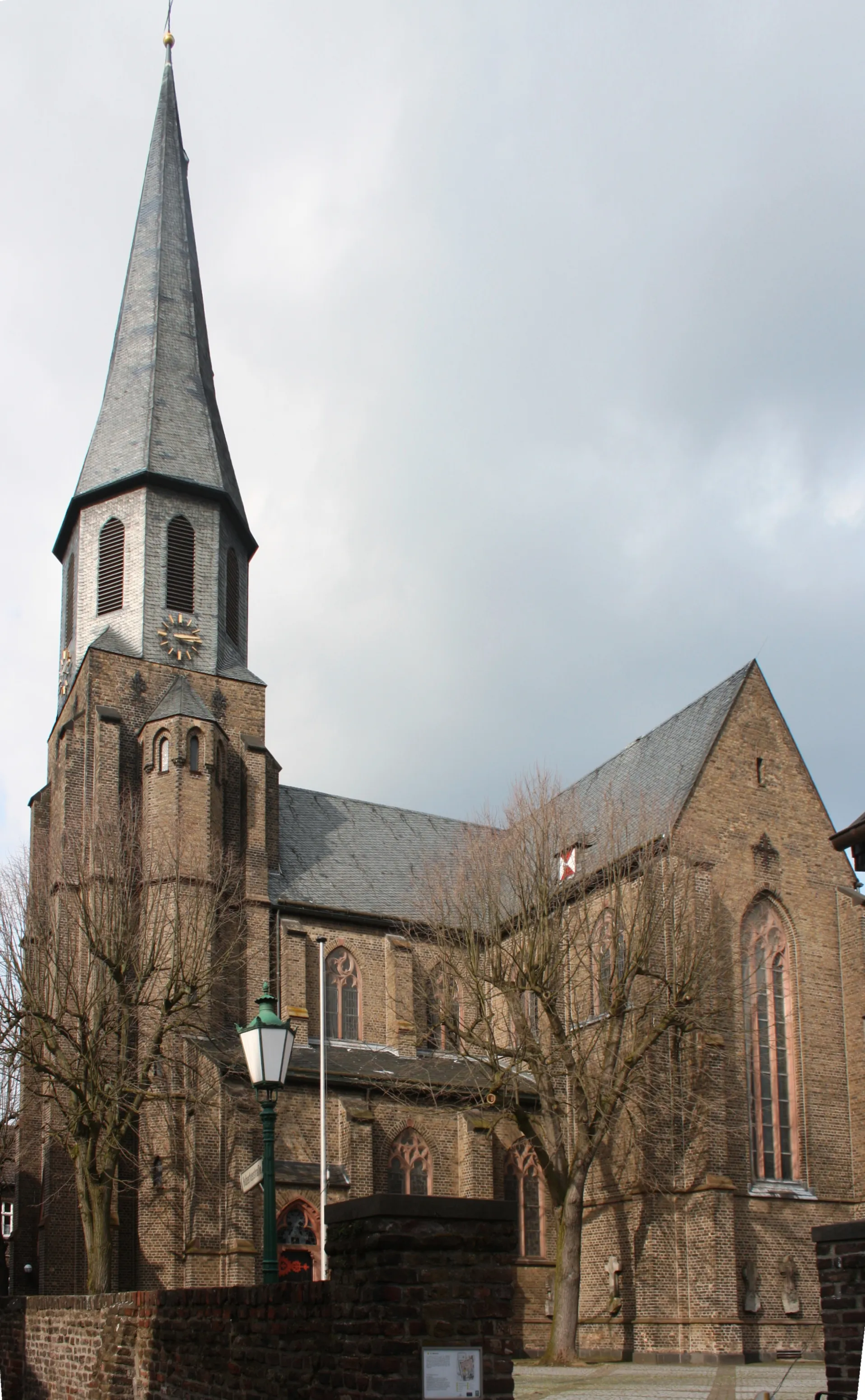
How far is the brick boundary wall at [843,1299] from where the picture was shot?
818cm

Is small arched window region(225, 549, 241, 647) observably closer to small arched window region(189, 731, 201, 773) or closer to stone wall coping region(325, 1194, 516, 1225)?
small arched window region(189, 731, 201, 773)

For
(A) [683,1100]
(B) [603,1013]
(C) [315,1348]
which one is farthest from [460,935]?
(C) [315,1348]

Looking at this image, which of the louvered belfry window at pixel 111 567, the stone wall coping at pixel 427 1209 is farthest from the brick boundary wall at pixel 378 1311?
the louvered belfry window at pixel 111 567

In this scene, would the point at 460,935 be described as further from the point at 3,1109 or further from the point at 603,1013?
the point at 3,1109

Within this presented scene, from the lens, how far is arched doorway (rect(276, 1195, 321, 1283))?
96.7 feet

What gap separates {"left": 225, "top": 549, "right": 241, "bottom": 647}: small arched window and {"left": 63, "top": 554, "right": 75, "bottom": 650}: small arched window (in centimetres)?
419

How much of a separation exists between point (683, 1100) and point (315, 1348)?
22.3 metres

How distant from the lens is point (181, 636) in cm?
3669

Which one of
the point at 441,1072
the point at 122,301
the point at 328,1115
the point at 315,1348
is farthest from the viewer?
the point at 122,301

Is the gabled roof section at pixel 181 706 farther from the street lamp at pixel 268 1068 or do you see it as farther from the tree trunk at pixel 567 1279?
the street lamp at pixel 268 1068

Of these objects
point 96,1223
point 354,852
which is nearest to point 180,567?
point 354,852

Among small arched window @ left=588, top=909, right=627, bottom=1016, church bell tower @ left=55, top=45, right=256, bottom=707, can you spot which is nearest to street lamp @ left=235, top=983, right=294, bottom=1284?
small arched window @ left=588, top=909, right=627, bottom=1016

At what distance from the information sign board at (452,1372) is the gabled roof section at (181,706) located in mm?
27000

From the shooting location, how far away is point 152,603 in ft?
120
